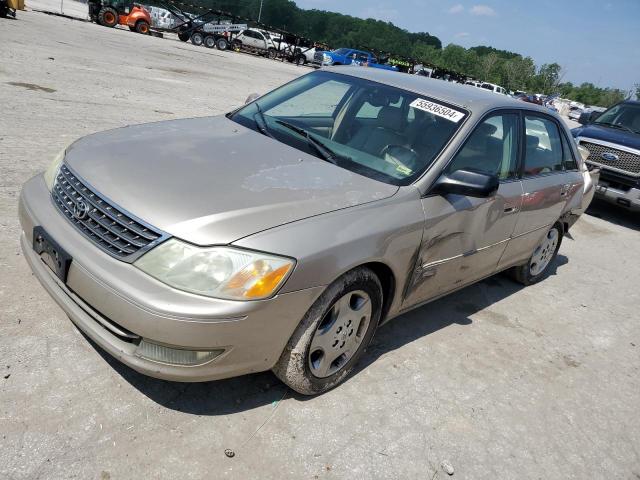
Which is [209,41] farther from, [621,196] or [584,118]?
[621,196]

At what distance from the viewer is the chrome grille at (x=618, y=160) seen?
27.0 ft

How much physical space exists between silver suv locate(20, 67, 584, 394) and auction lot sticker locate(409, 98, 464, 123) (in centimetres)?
1

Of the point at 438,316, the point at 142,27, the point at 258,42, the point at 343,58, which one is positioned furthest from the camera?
the point at 343,58

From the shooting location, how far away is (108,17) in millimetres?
28266

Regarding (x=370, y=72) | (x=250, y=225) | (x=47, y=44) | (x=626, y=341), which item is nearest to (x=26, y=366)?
(x=250, y=225)

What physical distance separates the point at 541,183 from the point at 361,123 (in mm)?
1686

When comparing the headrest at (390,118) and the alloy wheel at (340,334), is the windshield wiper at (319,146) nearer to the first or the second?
the headrest at (390,118)

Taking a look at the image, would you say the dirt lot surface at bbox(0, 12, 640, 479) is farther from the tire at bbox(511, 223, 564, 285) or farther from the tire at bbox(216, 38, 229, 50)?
the tire at bbox(216, 38, 229, 50)

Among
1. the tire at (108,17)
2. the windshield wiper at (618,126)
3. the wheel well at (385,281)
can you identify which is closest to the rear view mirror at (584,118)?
the windshield wiper at (618,126)

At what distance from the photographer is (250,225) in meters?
2.39

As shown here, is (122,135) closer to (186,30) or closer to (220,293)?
(220,293)

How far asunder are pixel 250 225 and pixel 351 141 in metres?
1.31

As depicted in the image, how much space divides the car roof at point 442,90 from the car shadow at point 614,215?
5575 mm

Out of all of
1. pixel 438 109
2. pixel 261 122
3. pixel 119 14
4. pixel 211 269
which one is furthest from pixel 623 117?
pixel 119 14
